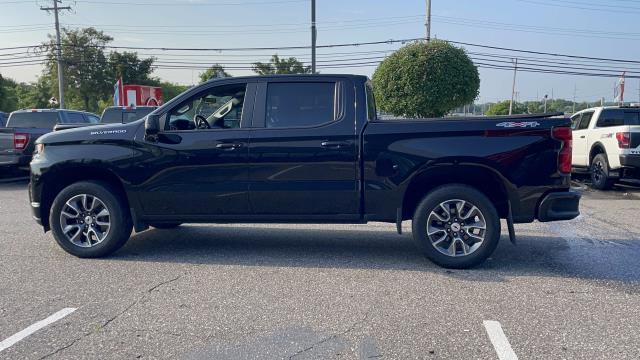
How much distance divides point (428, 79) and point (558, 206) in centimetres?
1572

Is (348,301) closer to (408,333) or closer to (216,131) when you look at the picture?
(408,333)

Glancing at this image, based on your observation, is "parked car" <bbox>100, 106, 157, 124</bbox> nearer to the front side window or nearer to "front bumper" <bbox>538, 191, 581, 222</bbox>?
the front side window

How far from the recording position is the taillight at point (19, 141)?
12195 mm

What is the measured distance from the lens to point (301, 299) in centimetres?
449

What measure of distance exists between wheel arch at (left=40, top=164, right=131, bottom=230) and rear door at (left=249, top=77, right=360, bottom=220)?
160cm

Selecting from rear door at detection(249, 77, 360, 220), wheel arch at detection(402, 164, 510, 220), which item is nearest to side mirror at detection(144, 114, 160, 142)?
rear door at detection(249, 77, 360, 220)

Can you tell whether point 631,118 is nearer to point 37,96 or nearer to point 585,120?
point 585,120

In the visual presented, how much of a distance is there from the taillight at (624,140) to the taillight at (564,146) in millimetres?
7039

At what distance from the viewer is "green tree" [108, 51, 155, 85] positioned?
49.9m

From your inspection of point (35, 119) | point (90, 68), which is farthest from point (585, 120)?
point (90, 68)

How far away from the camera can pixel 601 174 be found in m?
11.8

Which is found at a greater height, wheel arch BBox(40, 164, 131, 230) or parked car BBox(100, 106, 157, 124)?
parked car BBox(100, 106, 157, 124)

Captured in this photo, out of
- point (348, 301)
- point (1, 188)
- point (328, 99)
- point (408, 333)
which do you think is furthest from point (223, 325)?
point (1, 188)

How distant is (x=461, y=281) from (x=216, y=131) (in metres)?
2.99
